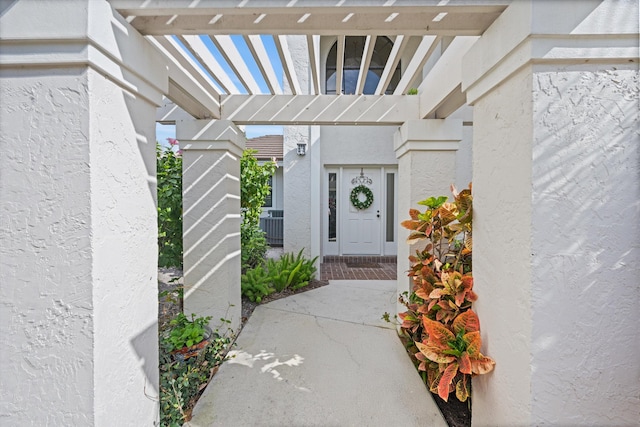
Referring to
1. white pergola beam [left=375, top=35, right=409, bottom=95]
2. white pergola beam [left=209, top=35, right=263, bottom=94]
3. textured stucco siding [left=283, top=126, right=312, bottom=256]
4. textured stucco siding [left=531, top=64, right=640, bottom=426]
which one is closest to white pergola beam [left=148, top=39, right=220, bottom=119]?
white pergola beam [left=209, top=35, right=263, bottom=94]

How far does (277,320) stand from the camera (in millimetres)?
4168

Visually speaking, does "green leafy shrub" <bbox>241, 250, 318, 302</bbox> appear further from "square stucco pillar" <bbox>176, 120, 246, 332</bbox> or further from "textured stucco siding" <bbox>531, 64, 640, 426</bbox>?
"textured stucco siding" <bbox>531, 64, 640, 426</bbox>

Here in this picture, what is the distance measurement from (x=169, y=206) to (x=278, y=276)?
2143mm

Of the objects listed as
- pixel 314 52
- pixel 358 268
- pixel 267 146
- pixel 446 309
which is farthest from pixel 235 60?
pixel 267 146

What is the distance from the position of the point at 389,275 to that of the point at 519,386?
5105 millimetres

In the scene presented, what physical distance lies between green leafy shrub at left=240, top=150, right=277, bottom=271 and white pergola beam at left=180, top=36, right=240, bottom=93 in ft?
4.66

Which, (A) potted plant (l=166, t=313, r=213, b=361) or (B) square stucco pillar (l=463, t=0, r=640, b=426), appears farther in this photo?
(A) potted plant (l=166, t=313, r=213, b=361)

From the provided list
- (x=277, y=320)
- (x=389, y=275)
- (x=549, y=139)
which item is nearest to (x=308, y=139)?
(x=389, y=275)

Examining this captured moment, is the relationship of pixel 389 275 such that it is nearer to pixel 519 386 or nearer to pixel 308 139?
pixel 308 139

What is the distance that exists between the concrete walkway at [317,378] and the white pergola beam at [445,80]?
99.0 inches

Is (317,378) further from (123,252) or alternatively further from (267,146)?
(267,146)

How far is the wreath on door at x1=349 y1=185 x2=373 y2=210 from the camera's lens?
26.2 feet

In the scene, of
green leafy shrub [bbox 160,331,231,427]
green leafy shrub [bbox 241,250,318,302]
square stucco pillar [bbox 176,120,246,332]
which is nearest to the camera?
green leafy shrub [bbox 160,331,231,427]

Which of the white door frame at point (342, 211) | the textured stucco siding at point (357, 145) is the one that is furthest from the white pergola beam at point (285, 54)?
the white door frame at point (342, 211)
